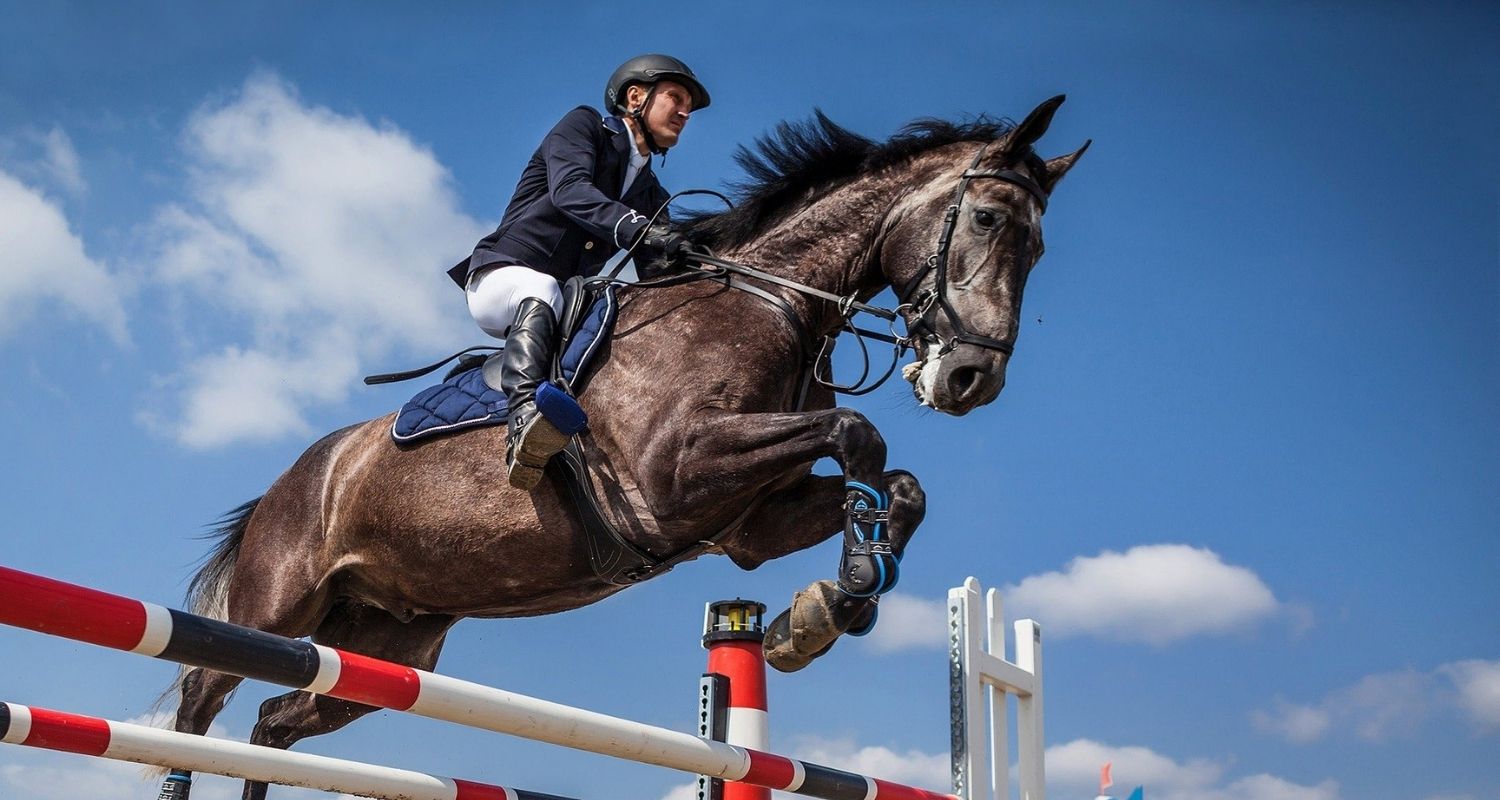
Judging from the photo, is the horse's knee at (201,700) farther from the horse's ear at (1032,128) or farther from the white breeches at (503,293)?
the horse's ear at (1032,128)

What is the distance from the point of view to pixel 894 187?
204 inches

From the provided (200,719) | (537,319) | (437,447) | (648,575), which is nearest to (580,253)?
(537,319)

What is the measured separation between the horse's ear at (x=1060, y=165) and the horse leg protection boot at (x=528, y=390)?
6.14ft

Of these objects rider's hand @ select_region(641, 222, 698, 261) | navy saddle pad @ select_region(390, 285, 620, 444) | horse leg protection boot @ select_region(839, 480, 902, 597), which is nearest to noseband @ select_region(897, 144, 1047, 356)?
horse leg protection boot @ select_region(839, 480, 902, 597)

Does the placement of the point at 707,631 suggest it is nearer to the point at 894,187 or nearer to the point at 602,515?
the point at 602,515

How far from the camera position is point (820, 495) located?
15.5 ft

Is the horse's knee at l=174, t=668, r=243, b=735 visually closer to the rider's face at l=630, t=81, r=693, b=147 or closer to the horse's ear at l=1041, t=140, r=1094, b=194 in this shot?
the rider's face at l=630, t=81, r=693, b=147

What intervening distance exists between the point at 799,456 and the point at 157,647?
2155 mm

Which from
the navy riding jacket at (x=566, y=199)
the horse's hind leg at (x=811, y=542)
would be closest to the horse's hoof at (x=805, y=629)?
the horse's hind leg at (x=811, y=542)

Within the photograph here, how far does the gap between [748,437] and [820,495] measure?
42cm

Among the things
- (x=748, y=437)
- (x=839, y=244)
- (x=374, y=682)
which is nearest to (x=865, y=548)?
(x=748, y=437)

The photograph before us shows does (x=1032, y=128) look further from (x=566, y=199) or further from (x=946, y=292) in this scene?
(x=566, y=199)

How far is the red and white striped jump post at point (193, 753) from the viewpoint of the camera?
12.5 feet

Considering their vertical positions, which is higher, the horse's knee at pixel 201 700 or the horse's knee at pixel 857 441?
the horse's knee at pixel 857 441
